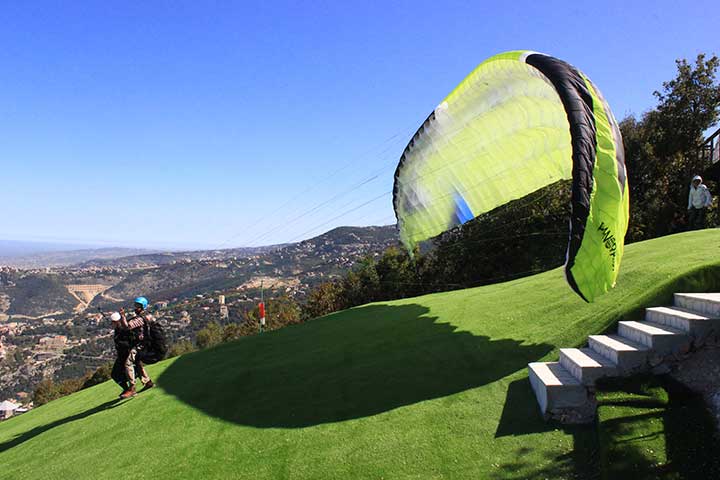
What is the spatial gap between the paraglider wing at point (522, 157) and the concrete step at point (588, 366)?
68 centimetres

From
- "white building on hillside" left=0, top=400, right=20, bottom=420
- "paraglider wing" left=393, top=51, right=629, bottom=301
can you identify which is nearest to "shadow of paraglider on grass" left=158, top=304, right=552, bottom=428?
"paraglider wing" left=393, top=51, right=629, bottom=301

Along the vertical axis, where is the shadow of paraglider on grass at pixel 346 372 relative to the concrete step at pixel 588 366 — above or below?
below

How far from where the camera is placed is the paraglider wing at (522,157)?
4.55 m

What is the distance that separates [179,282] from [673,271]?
10684 cm

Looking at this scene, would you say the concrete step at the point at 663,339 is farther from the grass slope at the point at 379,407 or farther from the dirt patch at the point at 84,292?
the dirt patch at the point at 84,292

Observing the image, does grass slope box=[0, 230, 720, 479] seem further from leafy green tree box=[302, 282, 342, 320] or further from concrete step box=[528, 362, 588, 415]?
leafy green tree box=[302, 282, 342, 320]

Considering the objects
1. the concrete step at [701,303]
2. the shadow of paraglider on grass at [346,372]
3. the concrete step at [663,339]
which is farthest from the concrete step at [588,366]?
the concrete step at [701,303]

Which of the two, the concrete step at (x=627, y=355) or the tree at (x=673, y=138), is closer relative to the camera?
the concrete step at (x=627, y=355)

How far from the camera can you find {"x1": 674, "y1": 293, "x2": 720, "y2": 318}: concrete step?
14.1ft

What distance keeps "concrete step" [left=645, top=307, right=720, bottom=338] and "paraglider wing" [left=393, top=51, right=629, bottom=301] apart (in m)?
0.73

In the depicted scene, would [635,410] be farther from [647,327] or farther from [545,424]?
[647,327]

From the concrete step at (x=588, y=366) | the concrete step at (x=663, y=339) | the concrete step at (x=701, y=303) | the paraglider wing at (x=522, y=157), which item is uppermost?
the paraglider wing at (x=522, y=157)

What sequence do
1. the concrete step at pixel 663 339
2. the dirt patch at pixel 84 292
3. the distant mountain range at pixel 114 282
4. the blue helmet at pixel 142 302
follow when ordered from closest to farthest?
the concrete step at pixel 663 339 → the blue helmet at pixel 142 302 → the distant mountain range at pixel 114 282 → the dirt patch at pixel 84 292

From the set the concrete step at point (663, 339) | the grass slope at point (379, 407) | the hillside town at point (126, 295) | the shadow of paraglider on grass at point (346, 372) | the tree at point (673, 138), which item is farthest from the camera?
the hillside town at point (126, 295)
